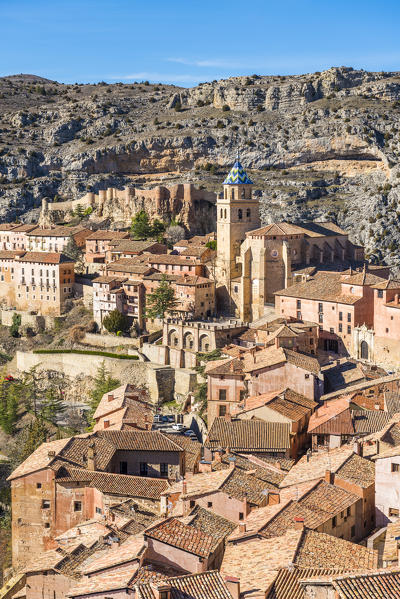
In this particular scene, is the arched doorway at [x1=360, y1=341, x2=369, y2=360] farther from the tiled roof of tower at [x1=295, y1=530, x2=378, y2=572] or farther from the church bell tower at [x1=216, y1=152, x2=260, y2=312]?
the tiled roof of tower at [x1=295, y1=530, x2=378, y2=572]

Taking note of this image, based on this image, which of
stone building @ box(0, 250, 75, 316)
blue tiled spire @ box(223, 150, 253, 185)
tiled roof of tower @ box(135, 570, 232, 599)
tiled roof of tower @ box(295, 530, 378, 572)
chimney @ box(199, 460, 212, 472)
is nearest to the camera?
tiled roof of tower @ box(135, 570, 232, 599)

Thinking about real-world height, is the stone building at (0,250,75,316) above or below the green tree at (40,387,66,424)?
above

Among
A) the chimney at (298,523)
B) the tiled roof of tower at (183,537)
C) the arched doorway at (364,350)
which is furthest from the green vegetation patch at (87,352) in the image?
the tiled roof of tower at (183,537)

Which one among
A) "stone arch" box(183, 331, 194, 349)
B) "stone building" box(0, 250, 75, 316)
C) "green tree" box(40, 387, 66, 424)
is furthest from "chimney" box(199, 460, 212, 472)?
"stone building" box(0, 250, 75, 316)

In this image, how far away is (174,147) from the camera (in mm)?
89562

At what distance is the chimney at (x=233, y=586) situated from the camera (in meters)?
17.4

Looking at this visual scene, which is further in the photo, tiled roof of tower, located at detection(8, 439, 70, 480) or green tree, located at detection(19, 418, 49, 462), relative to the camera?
green tree, located at detection(19, 418, 49, 462)

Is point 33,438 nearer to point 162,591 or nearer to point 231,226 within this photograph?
point 231,226

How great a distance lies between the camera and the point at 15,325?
63.8 m

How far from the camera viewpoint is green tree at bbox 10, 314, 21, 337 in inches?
2495

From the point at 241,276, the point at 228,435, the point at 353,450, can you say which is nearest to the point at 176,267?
the point at 241,276

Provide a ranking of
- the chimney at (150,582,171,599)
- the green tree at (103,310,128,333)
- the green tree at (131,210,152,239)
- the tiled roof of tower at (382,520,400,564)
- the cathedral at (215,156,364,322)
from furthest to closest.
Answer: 1. the green tree at (131,210,152,239)
2. the green tree at (103,310,128,333)
3. the cathedral at (215,156,364,322)
4. the tiled roof of tower at (382,520,400,564)
5. the chimney at (150,582,171,599)

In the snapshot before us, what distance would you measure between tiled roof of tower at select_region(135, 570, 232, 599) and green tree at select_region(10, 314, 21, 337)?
47254mm

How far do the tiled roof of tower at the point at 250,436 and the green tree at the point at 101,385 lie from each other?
14625 millimetres
